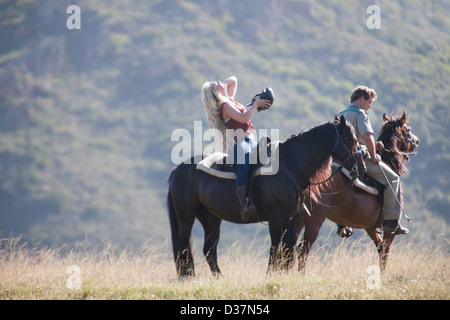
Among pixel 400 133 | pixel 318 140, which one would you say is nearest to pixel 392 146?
pixel 400 133

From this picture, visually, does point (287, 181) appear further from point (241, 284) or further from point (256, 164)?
point (241, 284)

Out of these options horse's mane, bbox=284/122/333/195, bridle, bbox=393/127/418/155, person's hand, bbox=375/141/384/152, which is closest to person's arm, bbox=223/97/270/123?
horse's mane, bbox=284/122/333/195

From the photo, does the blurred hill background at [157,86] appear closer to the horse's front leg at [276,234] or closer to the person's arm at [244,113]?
the horse's front leg at [276,234]

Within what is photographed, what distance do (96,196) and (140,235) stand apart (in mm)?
7670

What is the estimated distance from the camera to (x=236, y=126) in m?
8.09

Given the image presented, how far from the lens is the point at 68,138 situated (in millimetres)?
61656

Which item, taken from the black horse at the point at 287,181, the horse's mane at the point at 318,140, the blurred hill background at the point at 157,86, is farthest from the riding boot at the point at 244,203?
the blurred hill background at the point at 157,86

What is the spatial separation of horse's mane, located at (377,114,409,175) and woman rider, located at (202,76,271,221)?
8.03ft

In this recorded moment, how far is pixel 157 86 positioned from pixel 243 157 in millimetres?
63225

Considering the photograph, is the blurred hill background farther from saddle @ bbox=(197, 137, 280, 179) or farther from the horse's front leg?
the horse's front leg

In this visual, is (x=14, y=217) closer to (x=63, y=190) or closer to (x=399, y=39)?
(x=63, y=190)

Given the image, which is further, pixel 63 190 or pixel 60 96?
pixel 60 96

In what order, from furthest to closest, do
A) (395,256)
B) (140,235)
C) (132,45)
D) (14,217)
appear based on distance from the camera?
1. (132,45)
2. (14,217)
3. (140,235)
4. (395,256)

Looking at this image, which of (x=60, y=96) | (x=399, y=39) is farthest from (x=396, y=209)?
(x=60, y=96)
